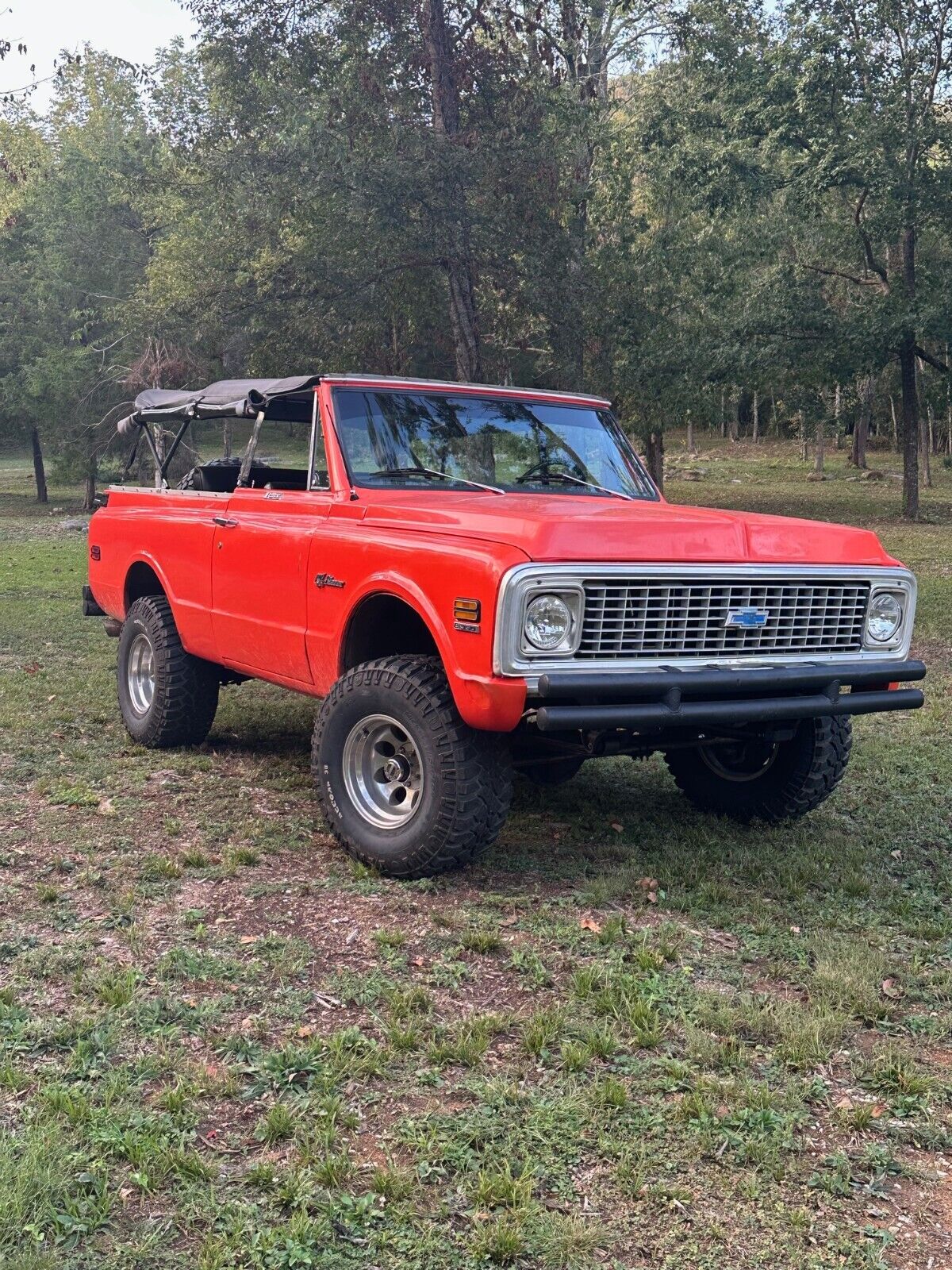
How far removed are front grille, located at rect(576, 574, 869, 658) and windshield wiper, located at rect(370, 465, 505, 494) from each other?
1.36 m

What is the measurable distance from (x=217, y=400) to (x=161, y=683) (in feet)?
5.44

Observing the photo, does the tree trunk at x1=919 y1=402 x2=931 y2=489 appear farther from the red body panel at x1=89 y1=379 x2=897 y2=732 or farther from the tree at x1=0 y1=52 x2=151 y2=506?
the red body panel at x1=89 y1=379 x2=897 y2=732

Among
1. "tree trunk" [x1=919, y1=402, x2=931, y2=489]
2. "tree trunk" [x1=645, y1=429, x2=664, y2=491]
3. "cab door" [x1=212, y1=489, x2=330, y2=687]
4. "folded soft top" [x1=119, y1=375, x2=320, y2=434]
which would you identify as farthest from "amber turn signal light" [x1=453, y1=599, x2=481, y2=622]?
"tree trunk" [x1=919, y1=402, x2=931, y2=489]

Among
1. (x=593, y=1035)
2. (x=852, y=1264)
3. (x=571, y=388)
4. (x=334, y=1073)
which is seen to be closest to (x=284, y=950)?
(x=334, y=1073)

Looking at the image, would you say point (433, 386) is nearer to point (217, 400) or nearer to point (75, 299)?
point (217, 400)

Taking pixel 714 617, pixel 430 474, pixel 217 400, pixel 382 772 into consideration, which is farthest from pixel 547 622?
pixel 217 400

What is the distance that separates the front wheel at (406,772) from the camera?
470 centimetres

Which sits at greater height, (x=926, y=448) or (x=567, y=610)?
(x=926, y=448)

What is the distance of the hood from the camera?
14.7ft

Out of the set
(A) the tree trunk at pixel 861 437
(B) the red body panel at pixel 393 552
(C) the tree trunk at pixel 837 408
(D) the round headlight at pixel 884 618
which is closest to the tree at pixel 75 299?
(C) the tree trunk at pixel 837 408

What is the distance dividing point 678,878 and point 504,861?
2.44 feet

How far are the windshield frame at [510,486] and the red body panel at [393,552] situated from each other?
0.13 ft

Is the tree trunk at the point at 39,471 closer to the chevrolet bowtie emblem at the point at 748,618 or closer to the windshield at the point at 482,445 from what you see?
the windshield at the point at 482,445

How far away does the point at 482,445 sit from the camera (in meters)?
6.09
